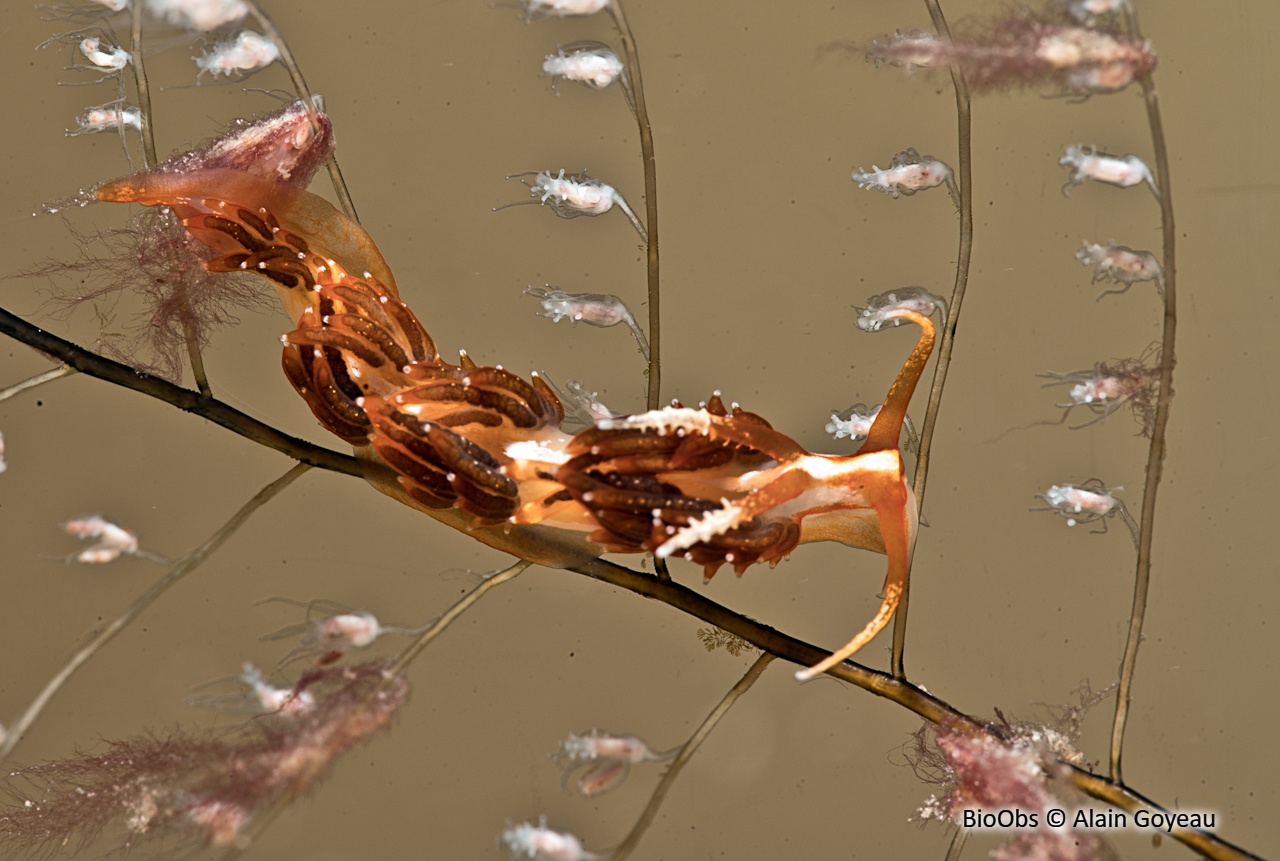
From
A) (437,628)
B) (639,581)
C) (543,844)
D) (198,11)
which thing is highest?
(198,11)

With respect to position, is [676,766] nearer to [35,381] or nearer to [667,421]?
[667,421]

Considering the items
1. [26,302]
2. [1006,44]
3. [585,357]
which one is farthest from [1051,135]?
[26,302]

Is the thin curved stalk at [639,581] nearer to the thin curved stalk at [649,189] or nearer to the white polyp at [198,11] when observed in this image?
the thin curved stalk at [649,189]

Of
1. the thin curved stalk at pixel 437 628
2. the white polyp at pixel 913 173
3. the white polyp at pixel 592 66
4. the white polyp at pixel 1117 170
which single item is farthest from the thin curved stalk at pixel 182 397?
the white polyp at pixel 1117 170

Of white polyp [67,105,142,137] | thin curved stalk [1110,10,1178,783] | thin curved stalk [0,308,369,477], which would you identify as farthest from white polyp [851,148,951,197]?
white polyp [67,105,142,137]

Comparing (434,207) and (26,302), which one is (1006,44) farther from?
(26,302)

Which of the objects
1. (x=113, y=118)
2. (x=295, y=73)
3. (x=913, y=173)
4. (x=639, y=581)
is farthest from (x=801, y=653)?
(x=113, y=118)
